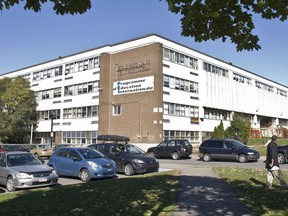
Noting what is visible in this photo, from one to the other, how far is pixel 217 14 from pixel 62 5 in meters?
2.59

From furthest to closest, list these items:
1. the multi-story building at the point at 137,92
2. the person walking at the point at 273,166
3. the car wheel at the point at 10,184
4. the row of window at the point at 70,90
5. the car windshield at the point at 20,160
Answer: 1. the row of window at the point at 70,90
2. the multi-story building at the point at 137,92
3. the car windshield at the point at 20,160
4. the car wheel at the point at 10,184
5. the person walking at the point at 273,166

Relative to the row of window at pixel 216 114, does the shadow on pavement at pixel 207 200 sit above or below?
below

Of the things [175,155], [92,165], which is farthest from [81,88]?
[92,165]

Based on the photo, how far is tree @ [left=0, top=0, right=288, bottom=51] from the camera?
6.29 meters

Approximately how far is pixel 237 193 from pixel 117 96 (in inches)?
1446

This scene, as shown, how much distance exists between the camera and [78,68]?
173 feet

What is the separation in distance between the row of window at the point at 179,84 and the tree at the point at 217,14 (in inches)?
1471

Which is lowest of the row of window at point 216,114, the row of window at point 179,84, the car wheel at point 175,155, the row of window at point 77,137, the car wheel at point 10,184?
the car wheel at point 10,184

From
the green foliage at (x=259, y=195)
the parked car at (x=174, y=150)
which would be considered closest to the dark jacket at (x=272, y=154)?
the green foliage at (x=259, y=195)

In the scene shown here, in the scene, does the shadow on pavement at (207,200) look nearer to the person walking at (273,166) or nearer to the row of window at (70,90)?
the person walking at (273,166)

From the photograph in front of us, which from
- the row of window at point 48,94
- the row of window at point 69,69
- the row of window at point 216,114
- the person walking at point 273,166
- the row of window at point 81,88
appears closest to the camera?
the person walking at point 273,166

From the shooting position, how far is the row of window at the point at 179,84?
44.8 m

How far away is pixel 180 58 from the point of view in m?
47.5

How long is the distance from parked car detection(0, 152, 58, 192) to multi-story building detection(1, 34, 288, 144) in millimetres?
27494
